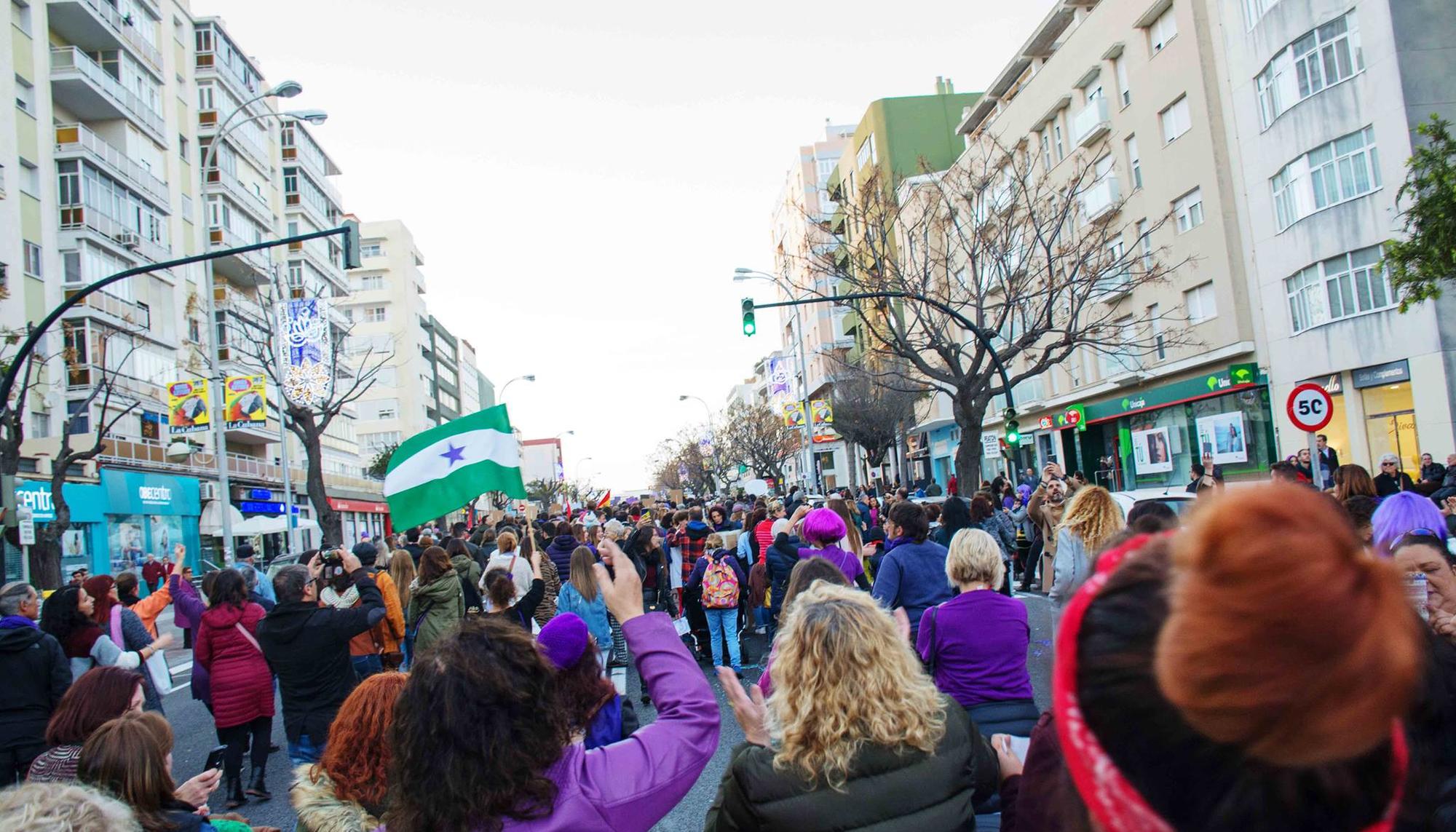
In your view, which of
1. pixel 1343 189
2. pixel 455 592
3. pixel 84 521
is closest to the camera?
pixel 455 592

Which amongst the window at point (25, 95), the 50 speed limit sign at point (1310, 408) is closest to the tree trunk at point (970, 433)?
the 50 speed limit sign at point (1310, 408)

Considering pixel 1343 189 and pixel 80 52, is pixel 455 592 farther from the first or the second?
pixel 80 52

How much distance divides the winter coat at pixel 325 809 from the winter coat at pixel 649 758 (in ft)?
3.16

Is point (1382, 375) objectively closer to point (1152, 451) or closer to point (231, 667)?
point (1152, 451)

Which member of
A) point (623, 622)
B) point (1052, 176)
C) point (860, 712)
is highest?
point (1052, 176)

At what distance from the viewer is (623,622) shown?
2.71 meters

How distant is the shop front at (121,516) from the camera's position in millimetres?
32875

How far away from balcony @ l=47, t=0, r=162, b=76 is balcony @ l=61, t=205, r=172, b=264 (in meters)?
6.81

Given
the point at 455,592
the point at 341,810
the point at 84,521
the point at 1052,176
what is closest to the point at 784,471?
the point at 1052,176

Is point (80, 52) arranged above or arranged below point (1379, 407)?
above

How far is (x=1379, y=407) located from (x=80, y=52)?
1634 inches

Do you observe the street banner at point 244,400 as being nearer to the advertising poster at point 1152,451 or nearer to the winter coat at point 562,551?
the winter coat at point 562,551

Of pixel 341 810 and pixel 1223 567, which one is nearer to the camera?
pixel 1223 567

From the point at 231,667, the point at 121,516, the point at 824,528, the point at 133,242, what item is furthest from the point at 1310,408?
the point at 133,242
